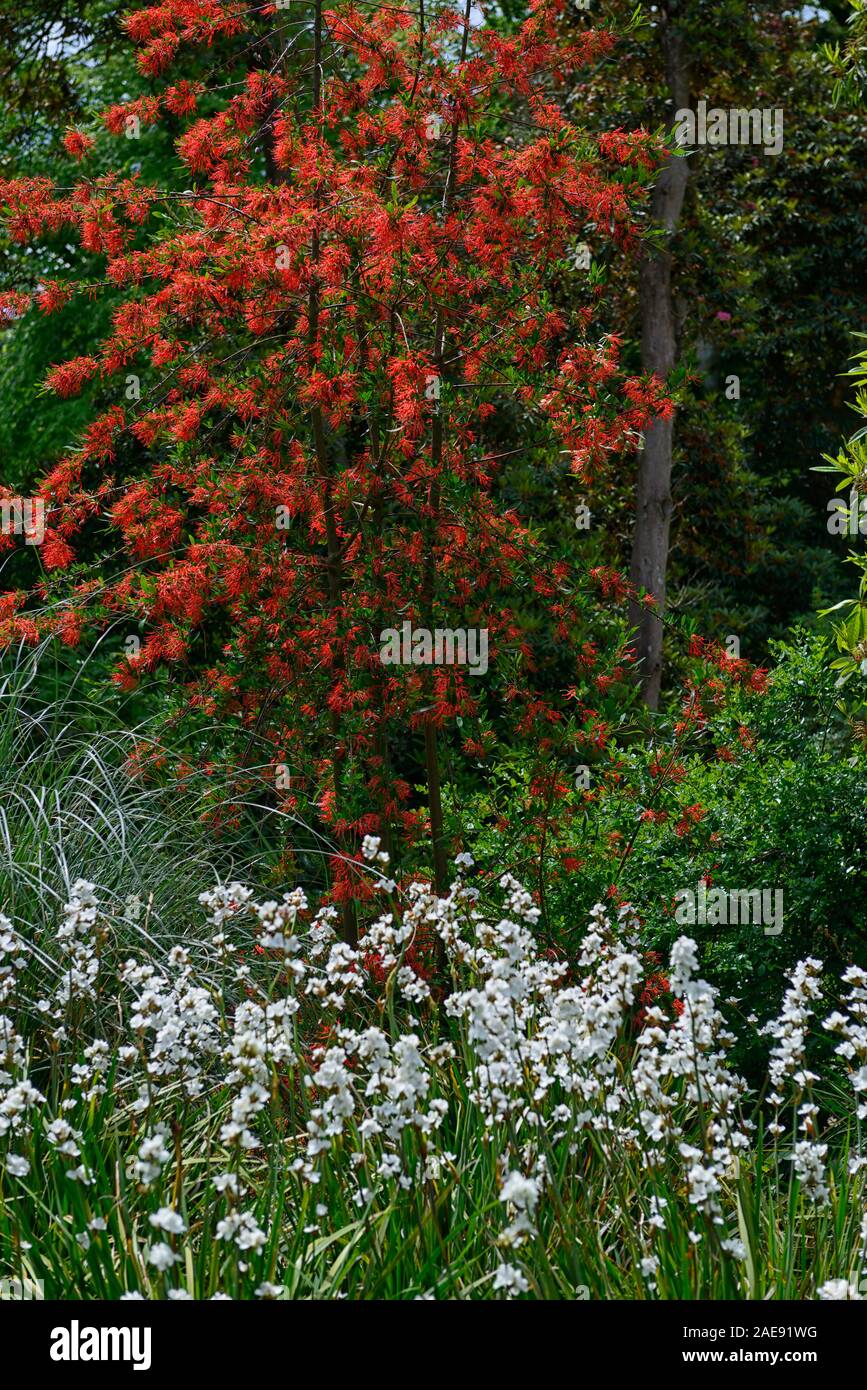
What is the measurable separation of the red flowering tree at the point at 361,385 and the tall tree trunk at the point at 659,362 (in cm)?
374

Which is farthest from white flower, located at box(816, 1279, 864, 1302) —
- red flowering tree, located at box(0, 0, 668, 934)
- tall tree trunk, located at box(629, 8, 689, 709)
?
tall tree trunk, located at box(629, 8, 689, 709)

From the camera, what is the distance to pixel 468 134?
15.5ft

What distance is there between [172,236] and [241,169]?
0.43 m

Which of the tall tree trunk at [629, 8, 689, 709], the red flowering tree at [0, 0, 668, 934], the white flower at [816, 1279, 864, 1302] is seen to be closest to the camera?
the white flower at [816, 1279, 864, 1302]

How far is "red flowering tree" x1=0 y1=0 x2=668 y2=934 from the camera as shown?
4.57 metres

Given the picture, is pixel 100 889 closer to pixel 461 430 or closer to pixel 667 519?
pixel 461 430

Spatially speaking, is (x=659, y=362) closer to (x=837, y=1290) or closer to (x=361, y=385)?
(x=361, y=385)

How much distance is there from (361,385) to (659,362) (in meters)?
4.88

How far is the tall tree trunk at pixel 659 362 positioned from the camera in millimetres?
8820

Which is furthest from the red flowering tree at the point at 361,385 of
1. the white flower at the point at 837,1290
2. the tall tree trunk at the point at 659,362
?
the tall tree trunk at the point at 659,362

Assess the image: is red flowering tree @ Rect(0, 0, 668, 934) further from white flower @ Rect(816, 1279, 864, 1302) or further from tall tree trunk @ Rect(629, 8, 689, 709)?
tall tree trunk @ Rect(629, 8, 689, 709)

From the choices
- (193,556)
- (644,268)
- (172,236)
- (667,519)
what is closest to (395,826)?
(193,556)

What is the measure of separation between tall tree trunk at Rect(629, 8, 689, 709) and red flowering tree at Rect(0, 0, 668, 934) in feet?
12.3

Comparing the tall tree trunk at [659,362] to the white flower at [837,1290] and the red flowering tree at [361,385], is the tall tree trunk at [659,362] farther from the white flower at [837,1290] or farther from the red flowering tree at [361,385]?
the white flower at [837,1290]
